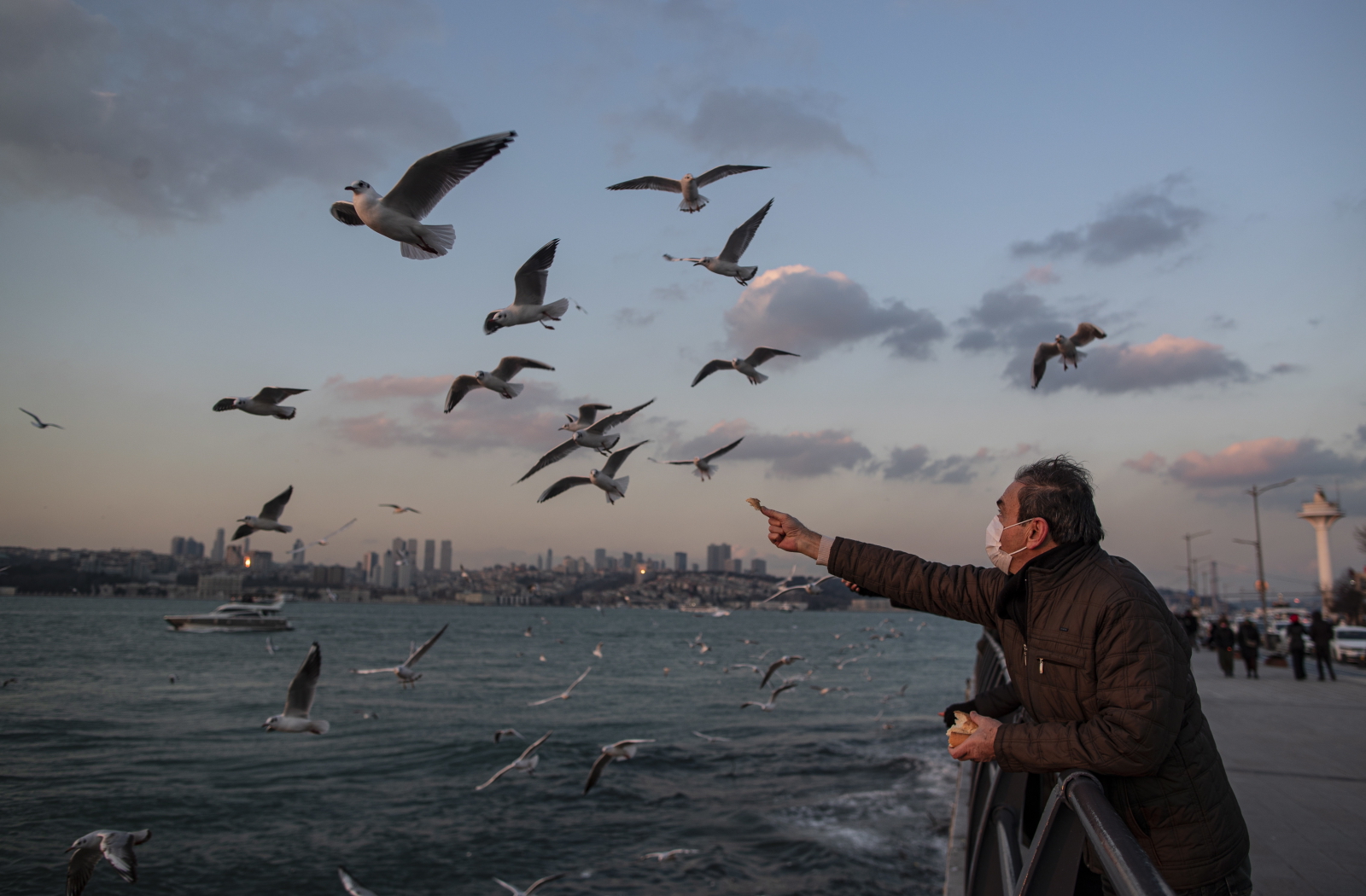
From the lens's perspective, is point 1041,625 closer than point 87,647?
Yes

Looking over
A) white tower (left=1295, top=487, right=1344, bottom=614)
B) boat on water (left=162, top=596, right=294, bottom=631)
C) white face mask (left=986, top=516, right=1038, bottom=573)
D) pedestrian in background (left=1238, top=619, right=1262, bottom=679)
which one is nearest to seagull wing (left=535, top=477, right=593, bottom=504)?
white face mask (left=986, top=516, right=1038, bottom=573)

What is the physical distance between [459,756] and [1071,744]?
18118 mm

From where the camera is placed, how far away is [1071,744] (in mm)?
2109

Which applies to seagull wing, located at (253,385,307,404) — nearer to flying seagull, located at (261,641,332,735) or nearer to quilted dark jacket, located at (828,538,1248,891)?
flying seagull, located at (261,641,332,735)

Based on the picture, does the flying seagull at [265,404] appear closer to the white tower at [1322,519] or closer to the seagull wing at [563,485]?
the seagull wing at [563,485]

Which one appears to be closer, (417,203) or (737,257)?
(417,203)

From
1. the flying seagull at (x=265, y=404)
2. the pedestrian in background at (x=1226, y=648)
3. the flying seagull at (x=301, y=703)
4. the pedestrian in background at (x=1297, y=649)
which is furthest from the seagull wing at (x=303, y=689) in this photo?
the pedestrian in background at (x=1297, y=649)

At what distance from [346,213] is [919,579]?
4587mm

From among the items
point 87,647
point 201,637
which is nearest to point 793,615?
point 201,637

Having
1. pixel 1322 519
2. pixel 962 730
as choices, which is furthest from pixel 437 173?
pixel 1322 519

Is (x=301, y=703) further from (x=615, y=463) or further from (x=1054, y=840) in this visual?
(x=1054, y=840)

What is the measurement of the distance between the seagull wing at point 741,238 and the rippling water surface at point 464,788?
6.85m

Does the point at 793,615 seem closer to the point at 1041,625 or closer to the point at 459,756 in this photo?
Answer: the point at 459,756

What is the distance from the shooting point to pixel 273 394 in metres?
7.28
